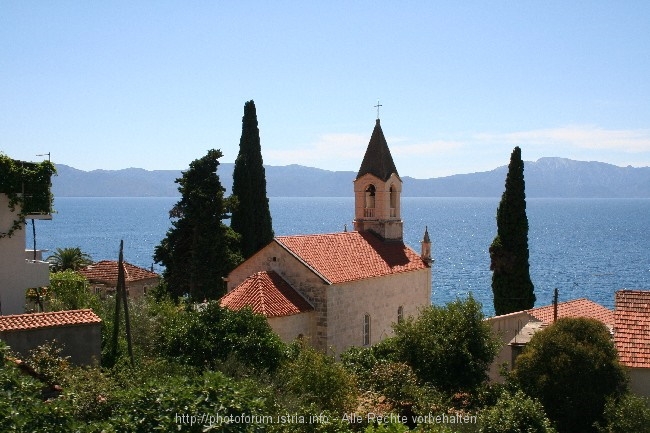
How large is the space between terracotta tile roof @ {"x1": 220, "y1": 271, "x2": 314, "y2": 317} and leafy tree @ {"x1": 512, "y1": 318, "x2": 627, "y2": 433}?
10.9 m

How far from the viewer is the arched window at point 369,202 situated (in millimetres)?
38625

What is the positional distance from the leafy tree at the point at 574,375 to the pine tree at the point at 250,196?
73.9 feet

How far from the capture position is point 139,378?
60.3ft

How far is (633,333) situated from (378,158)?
61.7 ft

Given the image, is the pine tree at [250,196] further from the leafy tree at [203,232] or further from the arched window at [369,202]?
the arched window at [369,202]

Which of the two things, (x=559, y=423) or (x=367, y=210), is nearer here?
(x=559, y=423)

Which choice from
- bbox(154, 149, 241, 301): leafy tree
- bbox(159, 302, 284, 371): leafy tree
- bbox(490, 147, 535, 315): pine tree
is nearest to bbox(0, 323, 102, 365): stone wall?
bbox(159, 302, 284, 371): leafy tree

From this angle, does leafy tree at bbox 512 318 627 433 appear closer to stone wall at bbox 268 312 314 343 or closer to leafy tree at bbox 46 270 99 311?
stone wall at bbox 268 312 314 343

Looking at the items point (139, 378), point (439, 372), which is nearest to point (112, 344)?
point (139, 378)

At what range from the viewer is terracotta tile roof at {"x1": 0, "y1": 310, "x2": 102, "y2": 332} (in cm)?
2155

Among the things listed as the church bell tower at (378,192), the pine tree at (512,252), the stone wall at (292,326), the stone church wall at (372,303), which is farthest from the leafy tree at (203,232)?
the pine tree at (512,252)

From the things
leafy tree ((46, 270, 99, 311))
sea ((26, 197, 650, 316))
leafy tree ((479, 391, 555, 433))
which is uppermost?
leafy tree ((46, 270, 99, 311))

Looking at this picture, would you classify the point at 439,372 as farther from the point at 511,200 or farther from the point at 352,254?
the point at 511,200

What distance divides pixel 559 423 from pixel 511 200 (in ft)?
65.8
